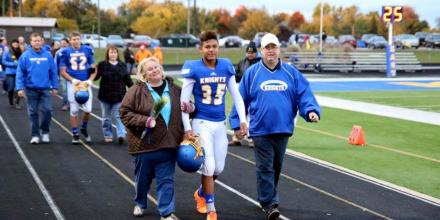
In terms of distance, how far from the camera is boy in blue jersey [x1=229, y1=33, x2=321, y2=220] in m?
7.84

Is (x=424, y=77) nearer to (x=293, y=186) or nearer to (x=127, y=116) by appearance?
(x=293, y=186)

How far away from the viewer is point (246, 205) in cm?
845

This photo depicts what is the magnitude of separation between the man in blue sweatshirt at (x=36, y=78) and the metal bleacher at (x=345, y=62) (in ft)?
90.5

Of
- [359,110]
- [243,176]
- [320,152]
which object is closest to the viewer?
[243,176]

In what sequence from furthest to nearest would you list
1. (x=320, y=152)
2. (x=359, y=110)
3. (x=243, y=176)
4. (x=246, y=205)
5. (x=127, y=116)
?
(x=359, y=110)
(x=320, y=152)
(x=243, y=176)
(x=246, y=205)
(x=127, y=116)

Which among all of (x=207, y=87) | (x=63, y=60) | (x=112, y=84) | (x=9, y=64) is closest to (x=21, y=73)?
(x=63, y=60)

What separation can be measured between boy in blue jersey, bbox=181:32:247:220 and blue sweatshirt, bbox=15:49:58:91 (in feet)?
19.0

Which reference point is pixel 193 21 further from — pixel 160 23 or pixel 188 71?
pixel 188 71

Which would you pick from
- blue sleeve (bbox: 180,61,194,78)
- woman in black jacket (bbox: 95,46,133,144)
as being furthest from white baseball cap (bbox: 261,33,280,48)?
woman in black jacket (bbox: 95,46,133,144)

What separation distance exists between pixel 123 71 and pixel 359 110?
27.0 ft

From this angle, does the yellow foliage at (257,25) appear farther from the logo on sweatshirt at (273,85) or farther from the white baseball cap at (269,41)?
the logo on sweatshirt at (273,85)

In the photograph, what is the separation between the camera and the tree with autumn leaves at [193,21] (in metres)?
93.9

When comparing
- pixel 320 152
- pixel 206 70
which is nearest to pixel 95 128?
pixel 320 152

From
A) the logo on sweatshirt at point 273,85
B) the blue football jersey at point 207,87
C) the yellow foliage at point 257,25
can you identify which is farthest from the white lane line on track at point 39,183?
the yellow foliage at point 257,25
